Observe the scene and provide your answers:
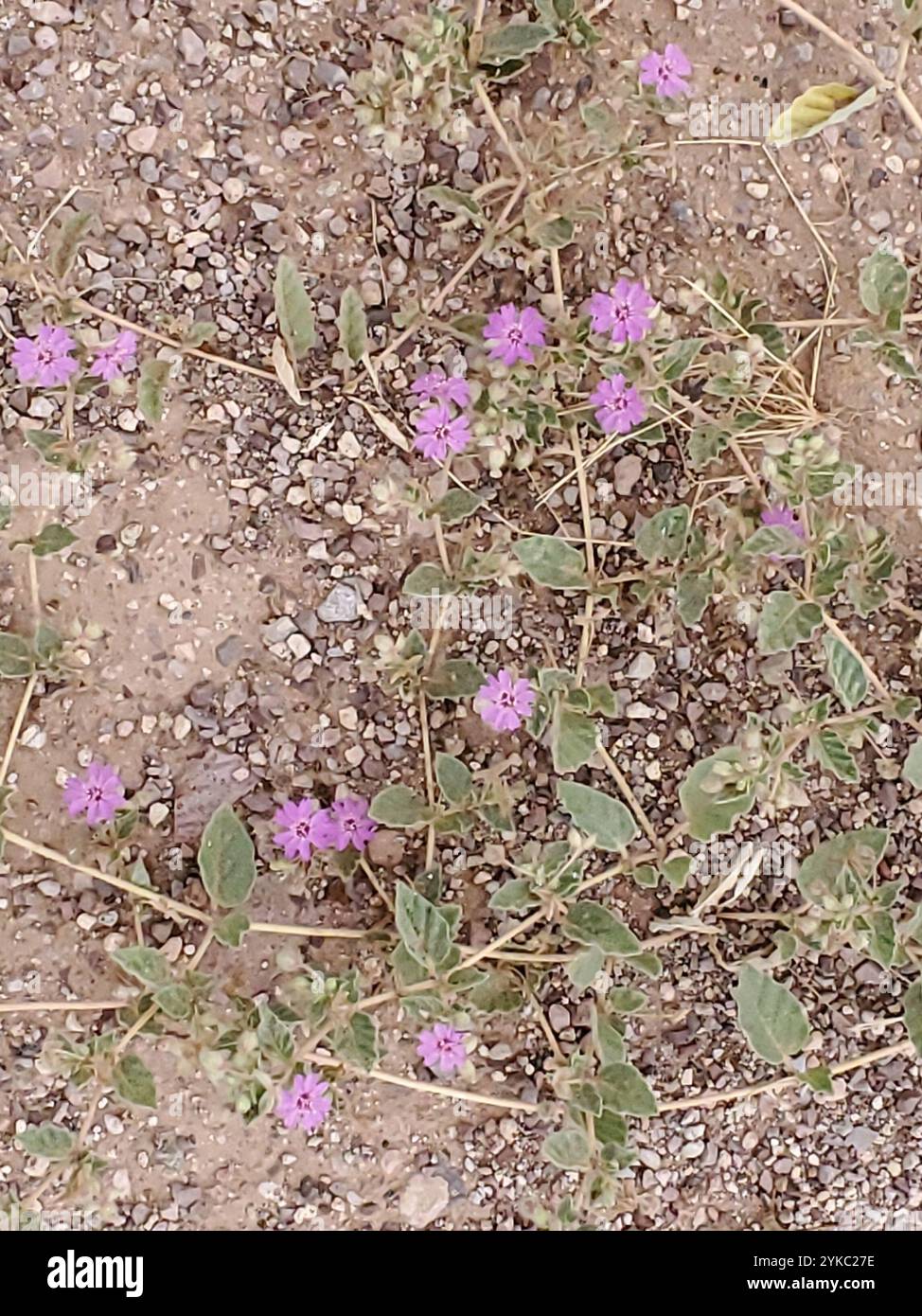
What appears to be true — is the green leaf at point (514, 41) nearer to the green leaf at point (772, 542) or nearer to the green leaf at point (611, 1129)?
the green leaf at point (772, 542)

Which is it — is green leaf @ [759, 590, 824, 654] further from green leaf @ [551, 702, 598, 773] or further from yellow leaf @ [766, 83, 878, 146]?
yellow leaf @ [766, 83, 878, 146]

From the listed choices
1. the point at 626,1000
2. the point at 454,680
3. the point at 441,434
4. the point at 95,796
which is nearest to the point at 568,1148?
the point at 626,1000

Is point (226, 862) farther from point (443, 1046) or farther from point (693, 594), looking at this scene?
point (693, 594)

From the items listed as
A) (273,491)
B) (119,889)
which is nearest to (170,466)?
(273,491)

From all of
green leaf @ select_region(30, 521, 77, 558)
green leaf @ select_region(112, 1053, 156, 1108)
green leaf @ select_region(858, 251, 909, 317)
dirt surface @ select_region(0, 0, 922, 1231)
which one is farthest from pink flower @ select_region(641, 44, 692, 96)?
green leaf @ select_region(112, 1053, 156, 1108)

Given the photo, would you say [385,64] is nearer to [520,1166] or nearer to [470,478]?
[470,478]

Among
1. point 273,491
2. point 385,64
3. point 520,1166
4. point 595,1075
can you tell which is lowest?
point 520,1166
